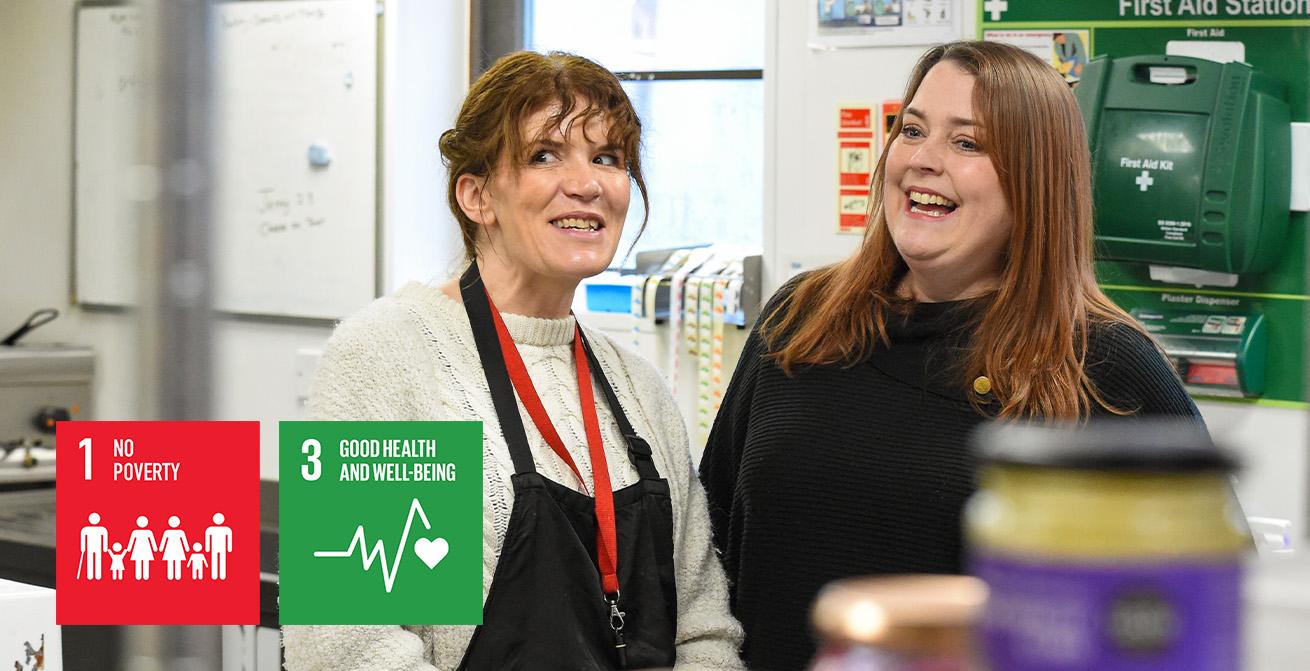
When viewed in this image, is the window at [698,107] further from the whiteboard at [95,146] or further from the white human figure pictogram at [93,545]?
the white human figure pictogram at [93,545]

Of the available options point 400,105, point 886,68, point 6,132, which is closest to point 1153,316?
point 886,68

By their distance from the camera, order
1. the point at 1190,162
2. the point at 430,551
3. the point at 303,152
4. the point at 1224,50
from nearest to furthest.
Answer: the point at 430,551
the point at 1190,162
the point at 1224,50
the point at 303,152

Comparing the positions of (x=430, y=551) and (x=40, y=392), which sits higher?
(x=430, y=551)

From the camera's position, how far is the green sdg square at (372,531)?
1.26 meters

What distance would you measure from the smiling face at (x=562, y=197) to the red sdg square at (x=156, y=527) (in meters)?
0.67

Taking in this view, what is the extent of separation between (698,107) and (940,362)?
231 centimetres

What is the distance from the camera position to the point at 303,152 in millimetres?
4488

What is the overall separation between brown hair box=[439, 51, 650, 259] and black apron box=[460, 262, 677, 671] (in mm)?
189

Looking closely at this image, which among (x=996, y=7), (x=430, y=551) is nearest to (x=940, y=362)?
(x=430, y=551)

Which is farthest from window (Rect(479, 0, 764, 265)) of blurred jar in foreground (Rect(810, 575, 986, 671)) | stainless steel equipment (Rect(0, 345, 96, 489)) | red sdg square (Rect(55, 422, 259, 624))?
blurred jar in foreground (Rect(810, 575, 986, 671))

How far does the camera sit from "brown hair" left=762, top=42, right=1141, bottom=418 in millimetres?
1930

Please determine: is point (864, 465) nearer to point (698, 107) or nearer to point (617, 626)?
point (617, 626)

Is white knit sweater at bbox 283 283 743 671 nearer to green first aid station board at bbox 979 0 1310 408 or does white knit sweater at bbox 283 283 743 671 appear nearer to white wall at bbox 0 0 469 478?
green first aid station board at bbox 979 0 1310 408

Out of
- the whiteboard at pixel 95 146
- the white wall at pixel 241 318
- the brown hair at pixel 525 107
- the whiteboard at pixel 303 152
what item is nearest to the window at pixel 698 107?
the white wall at pixel 241 318
